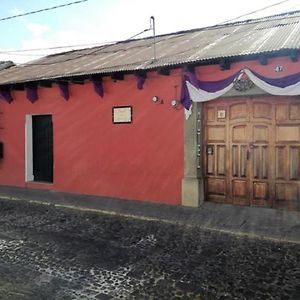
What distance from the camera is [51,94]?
1056cm

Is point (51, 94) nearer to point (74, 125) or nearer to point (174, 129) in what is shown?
point (74, 125)

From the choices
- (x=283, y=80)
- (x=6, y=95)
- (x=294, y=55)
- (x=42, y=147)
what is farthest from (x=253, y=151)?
(x=6, y=95)

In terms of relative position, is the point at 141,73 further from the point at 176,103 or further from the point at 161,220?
the point at 161,220

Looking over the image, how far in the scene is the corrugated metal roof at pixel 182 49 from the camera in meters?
7.48

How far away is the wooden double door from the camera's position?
7.45 m

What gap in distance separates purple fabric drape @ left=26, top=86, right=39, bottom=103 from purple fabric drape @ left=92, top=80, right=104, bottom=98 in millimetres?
2341

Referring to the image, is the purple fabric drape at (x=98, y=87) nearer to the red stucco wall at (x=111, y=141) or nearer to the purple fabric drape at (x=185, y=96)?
the red stucco wall at (x=111, y=141)

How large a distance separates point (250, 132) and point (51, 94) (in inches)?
227

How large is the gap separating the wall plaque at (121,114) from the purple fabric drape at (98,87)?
1.77ft

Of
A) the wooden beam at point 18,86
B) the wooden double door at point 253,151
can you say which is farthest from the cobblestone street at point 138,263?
the wooden beam at point 18,86

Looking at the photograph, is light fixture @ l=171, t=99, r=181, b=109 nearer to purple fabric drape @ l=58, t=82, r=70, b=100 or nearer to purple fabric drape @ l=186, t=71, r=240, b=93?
purple fabric drape @ l=186, t=71, r=240, b=93

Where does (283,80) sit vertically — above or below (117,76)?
below

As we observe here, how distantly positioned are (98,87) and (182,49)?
2306 millimetres

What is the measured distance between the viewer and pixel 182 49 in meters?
9.23
